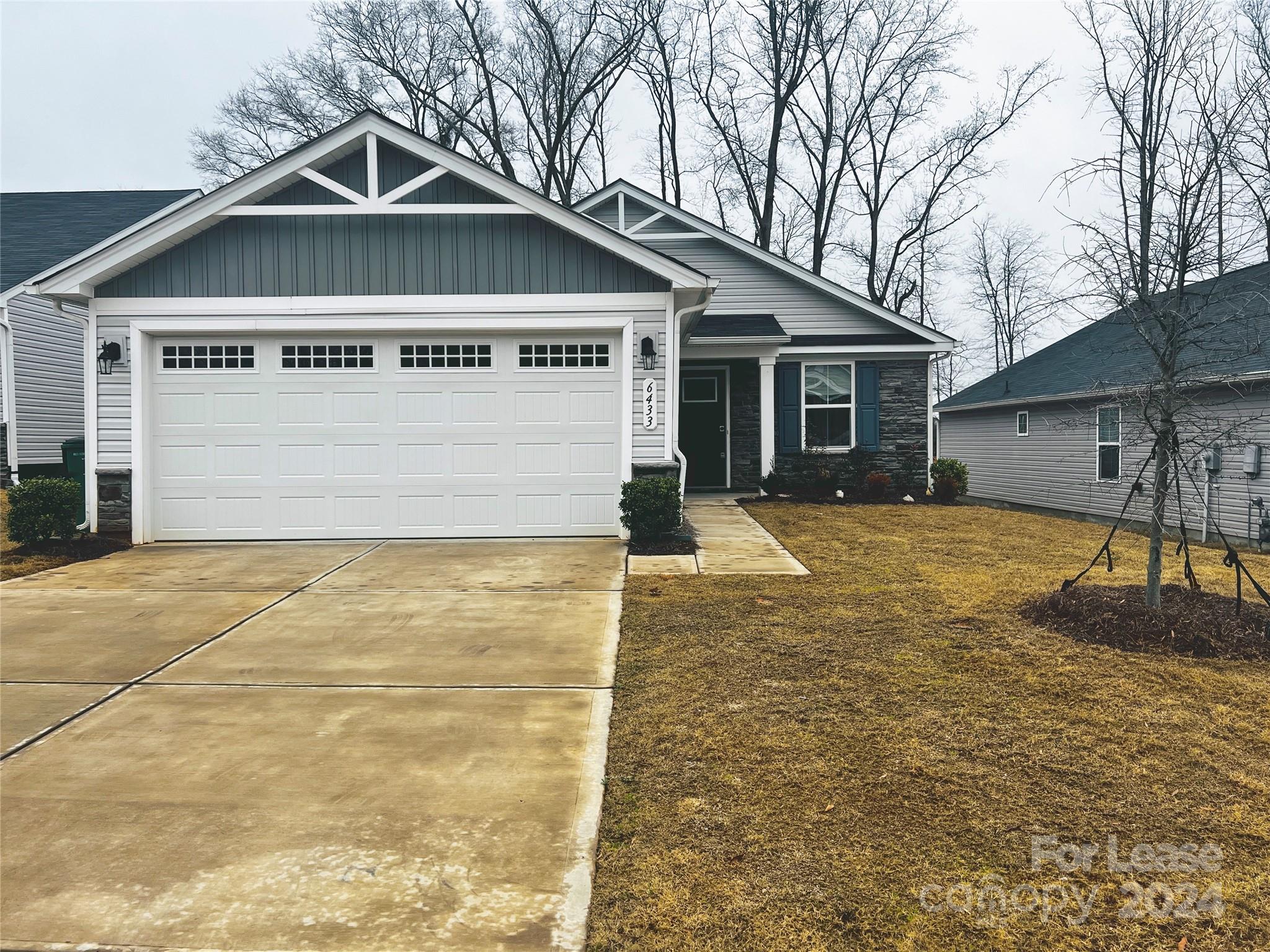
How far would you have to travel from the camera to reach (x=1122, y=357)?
1546 cm

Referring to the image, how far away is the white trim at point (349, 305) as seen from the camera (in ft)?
30.1

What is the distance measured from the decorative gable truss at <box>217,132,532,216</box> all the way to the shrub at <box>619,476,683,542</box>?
3.36 meters

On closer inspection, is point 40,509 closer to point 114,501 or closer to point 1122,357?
point 114,501

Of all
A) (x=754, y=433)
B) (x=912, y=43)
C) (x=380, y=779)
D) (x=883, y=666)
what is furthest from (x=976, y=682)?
(x=912, y=43)

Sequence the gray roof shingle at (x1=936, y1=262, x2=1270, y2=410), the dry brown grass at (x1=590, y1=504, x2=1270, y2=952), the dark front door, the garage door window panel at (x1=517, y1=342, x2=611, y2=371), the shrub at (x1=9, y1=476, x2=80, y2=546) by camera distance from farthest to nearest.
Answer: the dark front door
the gray roof shingle at (x1=936, y1=262, x2=1270, y2=410)
the garage door window panel at (x1=517, y1=342, x2=611, y2=371)
the shrub at (x1=9, y1=476, x2=80, y2=546)
the dry brown grass at (x1=590, y1=504, x2=1270, y2=952)

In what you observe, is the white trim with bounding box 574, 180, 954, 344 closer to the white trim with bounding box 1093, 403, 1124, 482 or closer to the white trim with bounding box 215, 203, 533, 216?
the white trim with bounding box 1093, 403, 1124, 482

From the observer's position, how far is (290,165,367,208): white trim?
8977mm

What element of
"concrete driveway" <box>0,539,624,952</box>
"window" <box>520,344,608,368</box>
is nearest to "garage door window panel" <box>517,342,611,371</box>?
"window" <box>520,344,608,368</box>

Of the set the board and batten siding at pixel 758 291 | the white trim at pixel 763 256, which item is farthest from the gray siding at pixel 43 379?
the board and batten siding at pixel 758 291

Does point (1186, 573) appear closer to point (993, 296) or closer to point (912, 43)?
point (912, 43)

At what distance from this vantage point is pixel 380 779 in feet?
11.1

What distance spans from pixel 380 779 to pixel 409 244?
7.21 meters

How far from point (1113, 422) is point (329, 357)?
26.3 ft

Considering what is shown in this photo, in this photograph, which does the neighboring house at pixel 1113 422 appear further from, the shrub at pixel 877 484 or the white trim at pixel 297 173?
the white trim at pixel 297 173
